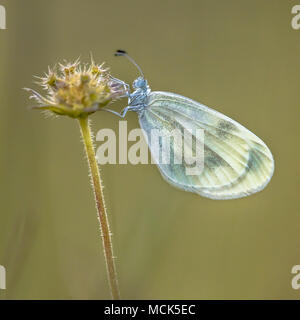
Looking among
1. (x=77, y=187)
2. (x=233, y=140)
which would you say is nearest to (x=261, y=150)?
(x=233, y=140)

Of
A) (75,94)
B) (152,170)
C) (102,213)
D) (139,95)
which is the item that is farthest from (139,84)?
(102,213)

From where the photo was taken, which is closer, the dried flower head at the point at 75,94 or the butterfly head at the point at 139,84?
the dried flower head at the point at 75,94

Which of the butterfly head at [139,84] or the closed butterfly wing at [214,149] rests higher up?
the butterfly head at [139,84]

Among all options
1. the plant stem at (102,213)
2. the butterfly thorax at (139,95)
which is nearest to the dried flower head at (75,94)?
the plant stem at (102,213)

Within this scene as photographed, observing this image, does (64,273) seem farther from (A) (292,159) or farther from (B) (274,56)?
(B) (274,56)

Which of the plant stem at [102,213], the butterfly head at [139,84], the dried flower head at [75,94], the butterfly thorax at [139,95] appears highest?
the butterfly head at [139,84]

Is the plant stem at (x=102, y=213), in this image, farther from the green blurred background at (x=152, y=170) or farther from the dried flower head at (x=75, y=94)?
the green blurred background at (x=152, y=170)
